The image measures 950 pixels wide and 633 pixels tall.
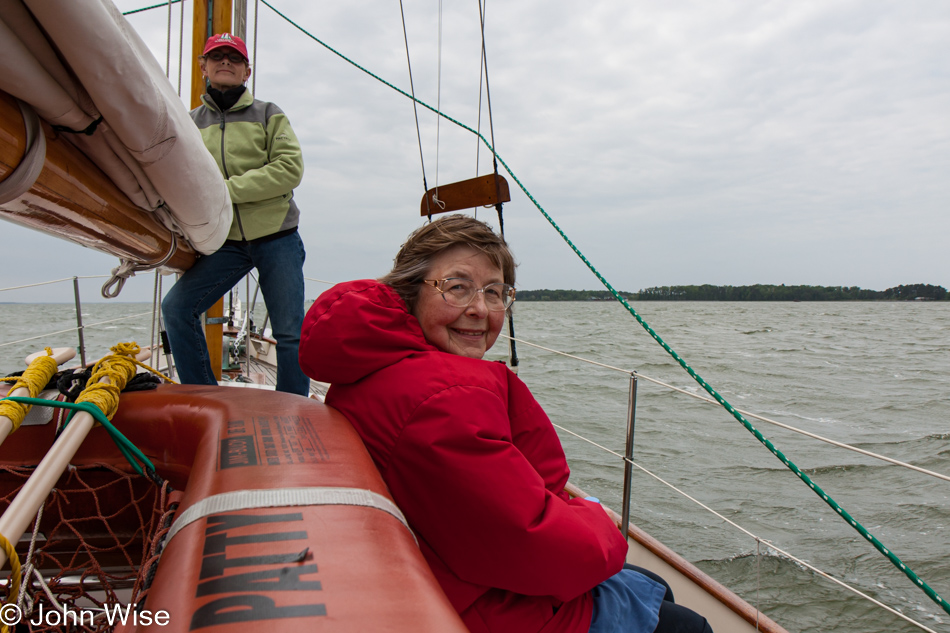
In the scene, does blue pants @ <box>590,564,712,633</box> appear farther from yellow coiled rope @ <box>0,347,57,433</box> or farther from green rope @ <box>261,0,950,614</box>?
yellow coiled rope @ <box>0,347,57,433</box>

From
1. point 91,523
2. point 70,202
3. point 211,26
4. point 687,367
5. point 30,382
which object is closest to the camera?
point 70,202

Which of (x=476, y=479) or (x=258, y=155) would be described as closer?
(x=476, y=479)

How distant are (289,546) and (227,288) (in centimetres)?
171

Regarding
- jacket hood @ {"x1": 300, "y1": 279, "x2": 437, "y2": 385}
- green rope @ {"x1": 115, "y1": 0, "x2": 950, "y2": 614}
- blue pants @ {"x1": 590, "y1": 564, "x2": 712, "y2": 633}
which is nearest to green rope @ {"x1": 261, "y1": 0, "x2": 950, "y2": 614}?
green rope @ {"x1": 115, "y1": 0, "x2": 950, "y2": 614}

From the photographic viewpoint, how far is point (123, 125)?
0.79m

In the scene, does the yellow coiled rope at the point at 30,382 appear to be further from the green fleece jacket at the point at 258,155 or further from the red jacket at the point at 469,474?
the green fleece jacket at the point at 258,155

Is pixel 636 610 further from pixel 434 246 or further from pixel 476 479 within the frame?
pixel 434 246

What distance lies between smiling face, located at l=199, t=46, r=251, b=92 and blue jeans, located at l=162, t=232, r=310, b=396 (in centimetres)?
57

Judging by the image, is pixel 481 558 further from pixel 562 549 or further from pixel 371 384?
pixel 371 384

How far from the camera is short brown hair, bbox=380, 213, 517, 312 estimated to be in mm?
1090

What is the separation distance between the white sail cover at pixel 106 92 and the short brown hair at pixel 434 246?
1.42 ft

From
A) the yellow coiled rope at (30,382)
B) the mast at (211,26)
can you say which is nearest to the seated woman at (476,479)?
the yellow coiled rope at (30,382)

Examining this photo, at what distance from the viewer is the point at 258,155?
2062mm

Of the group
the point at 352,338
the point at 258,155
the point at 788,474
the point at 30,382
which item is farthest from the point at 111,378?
the point at 788,474
